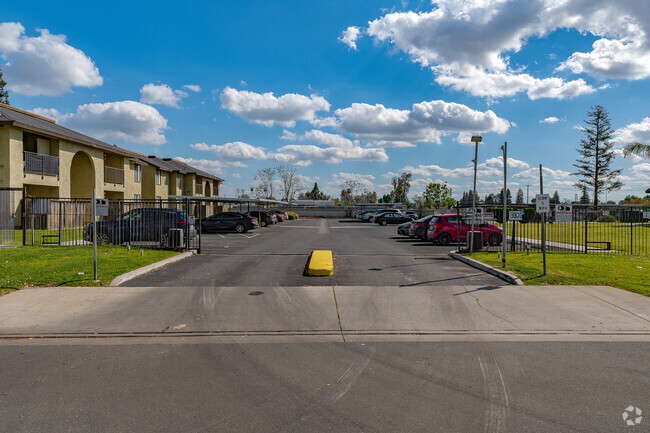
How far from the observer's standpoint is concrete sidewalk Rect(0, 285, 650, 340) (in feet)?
21.1

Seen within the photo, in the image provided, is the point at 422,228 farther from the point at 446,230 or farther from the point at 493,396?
the point at 493,396

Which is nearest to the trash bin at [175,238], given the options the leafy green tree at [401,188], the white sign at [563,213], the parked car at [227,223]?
the white sign at [563,213]

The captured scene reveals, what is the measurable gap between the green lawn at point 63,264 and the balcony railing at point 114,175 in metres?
18.4

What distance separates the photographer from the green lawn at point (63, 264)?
30.7ft

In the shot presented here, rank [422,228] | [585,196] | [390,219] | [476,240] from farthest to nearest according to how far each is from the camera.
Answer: [585,196] → [390,219] → [422,228] → [476,240]

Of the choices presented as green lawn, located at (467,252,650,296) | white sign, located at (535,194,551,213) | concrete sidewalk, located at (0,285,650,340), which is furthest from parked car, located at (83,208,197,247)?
white sign, located at (535,194,551,213)

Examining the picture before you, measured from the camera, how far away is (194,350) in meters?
5.47

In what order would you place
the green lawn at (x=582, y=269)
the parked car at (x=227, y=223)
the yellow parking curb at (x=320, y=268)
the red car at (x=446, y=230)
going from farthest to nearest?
1. the parked car at (x=227, y=223)
2. the red car at (x=446, y=230)
3. the yellow parking curb at (x=320, y=268)
4. the green lawn at (x=582, y=269)

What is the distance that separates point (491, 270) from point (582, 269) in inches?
101

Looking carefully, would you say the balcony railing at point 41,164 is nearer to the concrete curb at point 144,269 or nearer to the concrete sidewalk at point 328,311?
the concrete curb at point 144,269

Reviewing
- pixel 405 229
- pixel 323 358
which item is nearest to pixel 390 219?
pixel 405 229

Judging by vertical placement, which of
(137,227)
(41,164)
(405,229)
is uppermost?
(41,164)

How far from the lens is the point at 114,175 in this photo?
106 feet

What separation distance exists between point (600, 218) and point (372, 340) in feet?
54.6
